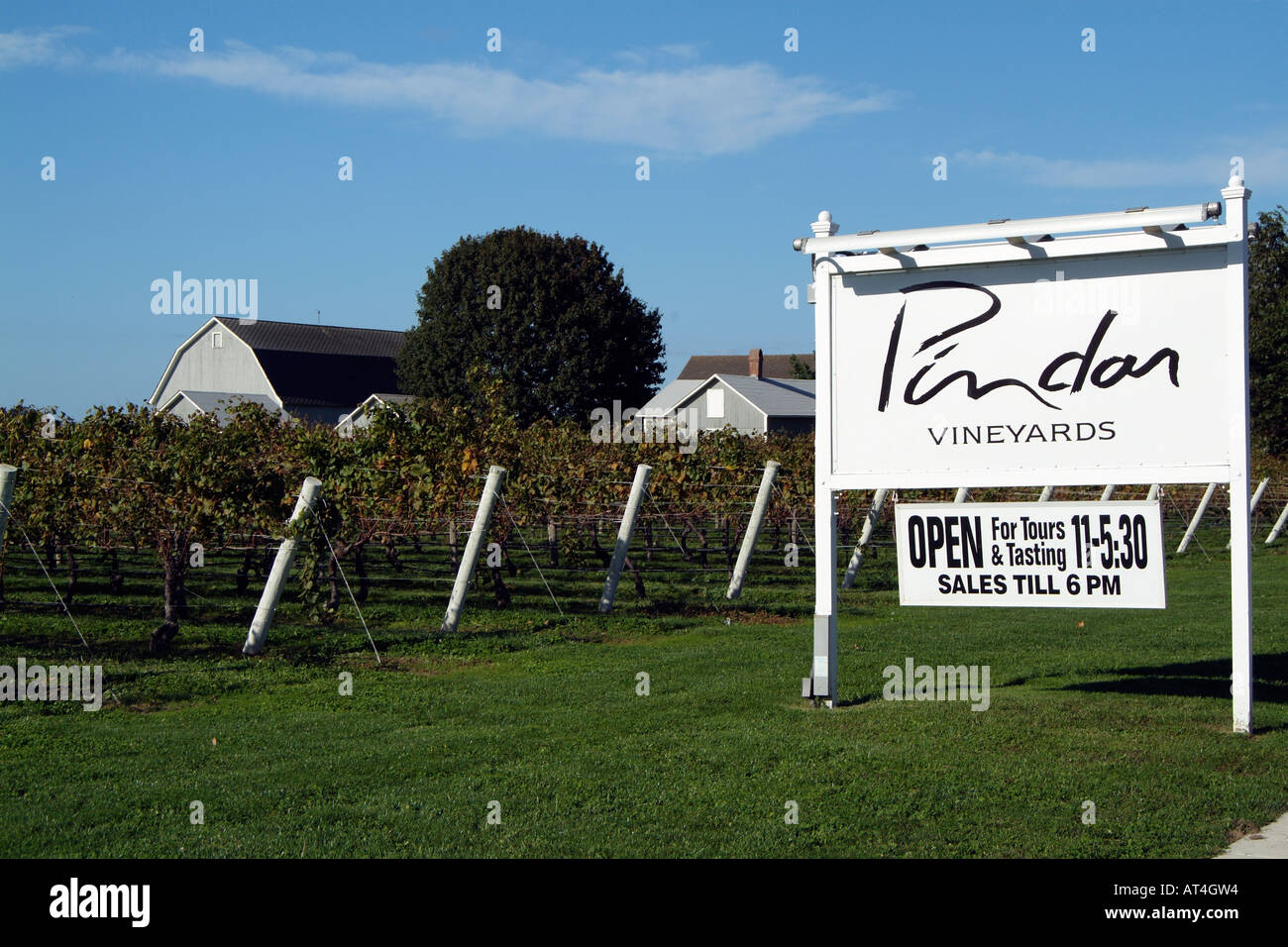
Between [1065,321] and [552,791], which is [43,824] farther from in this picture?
A: [1065,321]

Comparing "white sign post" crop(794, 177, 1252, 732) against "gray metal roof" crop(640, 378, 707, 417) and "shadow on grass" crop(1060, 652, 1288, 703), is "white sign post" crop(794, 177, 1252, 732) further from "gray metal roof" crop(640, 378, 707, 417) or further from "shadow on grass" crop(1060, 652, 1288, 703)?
"gray metal roof" crop(640, 378, 707, 417)

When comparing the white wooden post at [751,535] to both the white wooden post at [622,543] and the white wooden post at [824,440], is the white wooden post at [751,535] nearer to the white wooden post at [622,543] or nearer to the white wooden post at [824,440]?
the white wooden post at [622,543]

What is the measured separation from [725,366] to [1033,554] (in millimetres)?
103259

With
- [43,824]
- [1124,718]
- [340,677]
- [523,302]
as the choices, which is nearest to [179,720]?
[340,677]

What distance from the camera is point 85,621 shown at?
1284 cm

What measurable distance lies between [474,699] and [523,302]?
141 feet

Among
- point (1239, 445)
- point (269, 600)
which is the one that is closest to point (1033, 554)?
point (1239, 445)

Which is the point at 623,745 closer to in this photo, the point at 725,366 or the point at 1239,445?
the point at 1239,445

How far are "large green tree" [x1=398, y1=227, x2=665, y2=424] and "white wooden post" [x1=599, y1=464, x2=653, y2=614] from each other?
3431 centimetres

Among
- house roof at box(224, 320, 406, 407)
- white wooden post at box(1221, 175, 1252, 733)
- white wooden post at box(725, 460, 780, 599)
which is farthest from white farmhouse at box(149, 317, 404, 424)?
white wooden post at box(1221, 175, 1252, 733)

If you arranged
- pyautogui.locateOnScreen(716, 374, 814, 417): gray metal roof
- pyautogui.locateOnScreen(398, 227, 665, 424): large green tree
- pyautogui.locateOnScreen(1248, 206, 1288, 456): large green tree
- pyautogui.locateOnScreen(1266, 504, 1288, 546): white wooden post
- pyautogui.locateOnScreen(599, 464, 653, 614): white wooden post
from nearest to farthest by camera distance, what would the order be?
pyautogui.locateOnScreen(599, 464, 653, 614): white wooden post
pyautogui.locateOnScreen(1266, 504, 1288, 546): white wooden post
pyautogui.locateOnScreen(1248, 206, 1288, 456): large green tree
pyautogui.locateOnScreen(398, 227, 665, 424): large green tree
pyautogui.locateOnScreen(716, 374, 814, 417): gray metal roof

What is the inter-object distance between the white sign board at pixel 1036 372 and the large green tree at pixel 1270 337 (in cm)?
3611

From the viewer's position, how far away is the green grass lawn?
5.78 m

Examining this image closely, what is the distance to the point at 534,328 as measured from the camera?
50.8m
